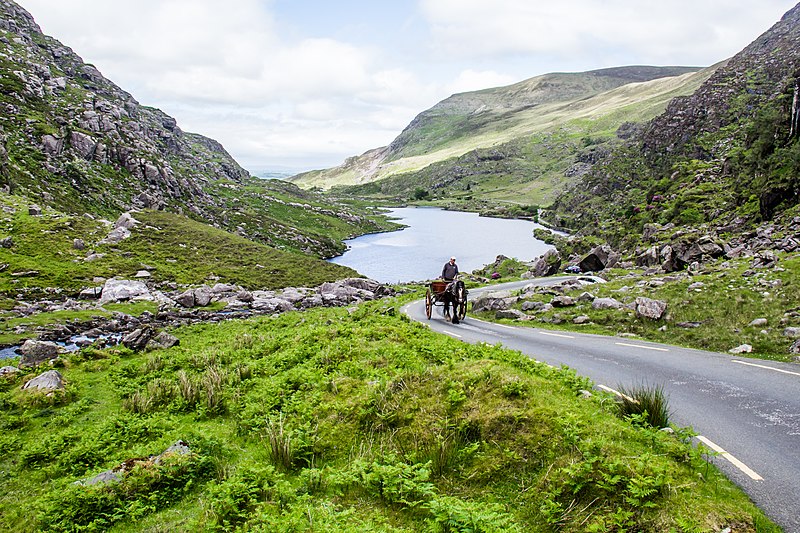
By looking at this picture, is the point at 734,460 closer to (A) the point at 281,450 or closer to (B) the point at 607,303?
(A) the point at 281,450

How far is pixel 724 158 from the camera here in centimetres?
6397

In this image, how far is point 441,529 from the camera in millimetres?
6293

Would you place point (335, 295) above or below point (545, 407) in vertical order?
below

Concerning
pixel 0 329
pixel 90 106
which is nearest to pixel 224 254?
pixel 0 329

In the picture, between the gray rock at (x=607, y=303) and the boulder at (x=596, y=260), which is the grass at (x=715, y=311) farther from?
the boulder at (x=596, y=260)

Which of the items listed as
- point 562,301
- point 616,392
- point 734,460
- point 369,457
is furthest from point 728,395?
point 562,301

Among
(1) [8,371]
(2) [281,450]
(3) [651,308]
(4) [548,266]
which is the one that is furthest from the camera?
(4) [548,266]

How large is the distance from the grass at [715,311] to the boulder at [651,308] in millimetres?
251

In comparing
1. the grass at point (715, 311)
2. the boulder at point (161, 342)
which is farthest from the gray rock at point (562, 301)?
the boulder at point (161, 342)

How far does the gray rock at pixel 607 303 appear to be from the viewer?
25.8 metres

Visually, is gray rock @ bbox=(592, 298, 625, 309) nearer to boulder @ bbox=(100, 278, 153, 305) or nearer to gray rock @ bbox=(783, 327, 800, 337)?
gray rock @ bbox=(783, 327, 800, 337)

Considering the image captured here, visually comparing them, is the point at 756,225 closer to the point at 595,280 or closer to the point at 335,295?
the point at 595,280

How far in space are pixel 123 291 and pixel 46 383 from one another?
109 ft

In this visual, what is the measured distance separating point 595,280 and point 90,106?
11460 centimetres
